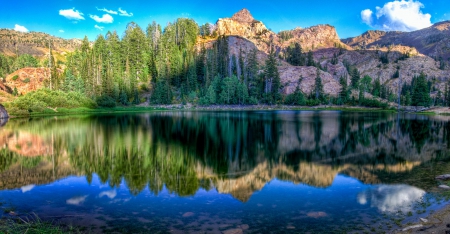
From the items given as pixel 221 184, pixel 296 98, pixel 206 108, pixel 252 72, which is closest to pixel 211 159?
pixel 221 184

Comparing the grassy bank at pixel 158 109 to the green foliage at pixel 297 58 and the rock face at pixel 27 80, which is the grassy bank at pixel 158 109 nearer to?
the rock face at pixel 27 80

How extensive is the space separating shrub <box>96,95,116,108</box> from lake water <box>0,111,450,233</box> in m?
64.0

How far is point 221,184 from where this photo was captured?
15.9 meters

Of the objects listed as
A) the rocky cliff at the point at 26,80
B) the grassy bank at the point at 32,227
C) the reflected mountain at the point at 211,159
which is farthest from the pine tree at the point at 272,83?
the grassy bank at the point at 32,227

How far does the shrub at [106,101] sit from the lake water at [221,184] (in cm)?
6400

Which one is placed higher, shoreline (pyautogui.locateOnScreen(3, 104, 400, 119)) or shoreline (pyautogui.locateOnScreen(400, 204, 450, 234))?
shoreline (pyautogui.locateOnScreen(3, 104, 400, 119))

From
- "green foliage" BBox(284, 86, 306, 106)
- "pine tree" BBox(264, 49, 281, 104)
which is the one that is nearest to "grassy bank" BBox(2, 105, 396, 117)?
"green foliage" BBox(284, 86, 306, 106)

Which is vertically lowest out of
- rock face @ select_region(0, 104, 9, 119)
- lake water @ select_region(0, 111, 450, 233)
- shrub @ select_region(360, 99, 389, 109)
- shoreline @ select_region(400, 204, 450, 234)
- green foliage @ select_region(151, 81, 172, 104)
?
lake water @ select_region(0, 111, 450, 233)

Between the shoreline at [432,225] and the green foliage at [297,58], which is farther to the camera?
the green foliage at [297,58]

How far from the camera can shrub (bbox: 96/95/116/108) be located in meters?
90.4

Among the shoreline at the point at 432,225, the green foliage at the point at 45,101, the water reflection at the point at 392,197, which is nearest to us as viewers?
the shoreline at the point at 432,225

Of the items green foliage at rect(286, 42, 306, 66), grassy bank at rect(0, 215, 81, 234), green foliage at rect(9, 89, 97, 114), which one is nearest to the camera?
grassy bank at rect(0, 215, 81, 234)

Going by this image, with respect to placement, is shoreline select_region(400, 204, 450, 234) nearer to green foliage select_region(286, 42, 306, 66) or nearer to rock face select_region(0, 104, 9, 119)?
rock face select_region(0, 104, 9, 119)

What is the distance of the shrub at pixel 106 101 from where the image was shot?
90.4 m
